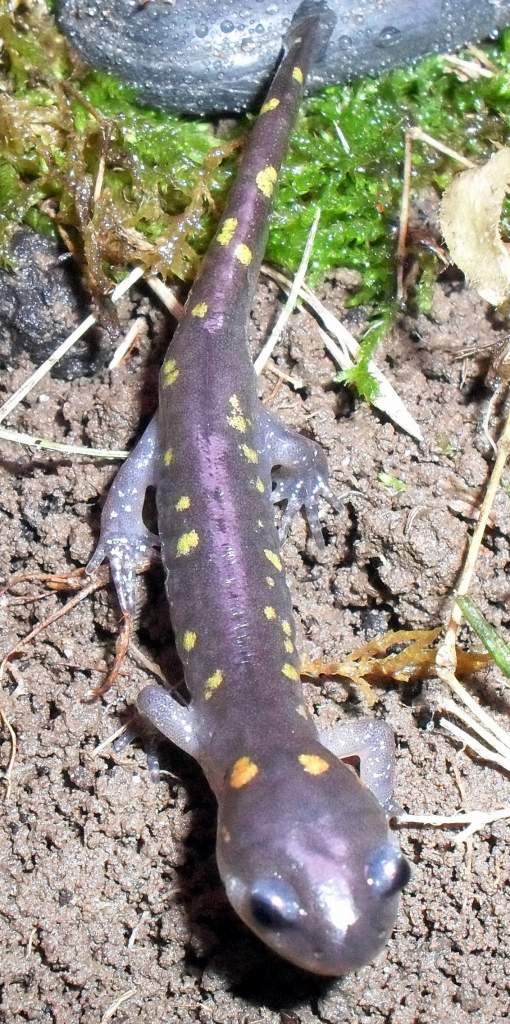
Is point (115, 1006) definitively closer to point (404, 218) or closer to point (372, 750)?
point (372, 750)

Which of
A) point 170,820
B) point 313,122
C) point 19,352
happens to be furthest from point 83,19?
point 170,820

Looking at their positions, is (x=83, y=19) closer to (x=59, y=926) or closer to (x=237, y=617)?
(x=237, y=617)

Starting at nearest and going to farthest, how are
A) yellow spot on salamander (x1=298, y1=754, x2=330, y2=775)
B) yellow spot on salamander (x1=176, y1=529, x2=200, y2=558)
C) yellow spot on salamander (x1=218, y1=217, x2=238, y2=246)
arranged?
yellow spot on salamander (x1=298, y1=754, x2=330, y2=775)
yellow spot on salamander (x1=176, y1=529, x2=200, y2=558)
yellow spot on salamander (x1=218, y1=217, x2=238, y2=246)

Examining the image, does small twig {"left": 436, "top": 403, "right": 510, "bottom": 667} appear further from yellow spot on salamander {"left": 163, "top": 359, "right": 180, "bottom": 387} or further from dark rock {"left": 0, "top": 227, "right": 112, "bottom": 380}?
dark rock {"left": 0, "top": 227, "right": 112, "bottom": 380}

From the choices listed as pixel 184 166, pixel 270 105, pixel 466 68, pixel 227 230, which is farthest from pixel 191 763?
pixel 466 68

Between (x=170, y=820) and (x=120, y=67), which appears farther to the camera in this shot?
(x=120, y=67)

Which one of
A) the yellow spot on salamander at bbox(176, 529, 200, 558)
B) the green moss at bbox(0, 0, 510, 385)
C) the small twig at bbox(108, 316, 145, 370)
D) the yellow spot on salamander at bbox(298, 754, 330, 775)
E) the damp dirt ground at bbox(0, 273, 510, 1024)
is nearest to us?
the yellow spot on salamander at bbox(298, 754, 330, 775)

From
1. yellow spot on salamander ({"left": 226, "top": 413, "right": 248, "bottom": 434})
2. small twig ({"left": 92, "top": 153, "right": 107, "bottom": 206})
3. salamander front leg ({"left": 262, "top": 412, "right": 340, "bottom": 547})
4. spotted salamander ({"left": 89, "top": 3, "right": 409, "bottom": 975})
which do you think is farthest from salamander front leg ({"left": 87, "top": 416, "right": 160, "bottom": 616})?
small twig ({"left": 92, "top": 153, "right": 107, "bottom": 206})
